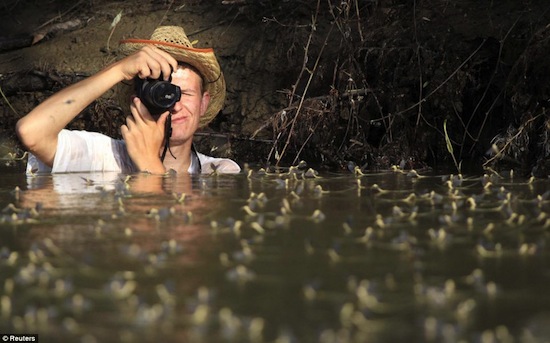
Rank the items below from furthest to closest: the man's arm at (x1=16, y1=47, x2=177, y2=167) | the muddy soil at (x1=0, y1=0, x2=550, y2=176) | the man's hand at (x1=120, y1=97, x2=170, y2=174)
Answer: the muddy soil at (x1=0, y1=0, x2=550, y2=176)
the man's hand at (x1=120, y1=97, x2=170, y2=174)
the man's arm at (x1=16, y1=47, x2=177, y2=167)

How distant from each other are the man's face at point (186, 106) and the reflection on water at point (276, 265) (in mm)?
822

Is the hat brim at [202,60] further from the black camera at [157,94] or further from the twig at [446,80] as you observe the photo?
the twig at [446,80]

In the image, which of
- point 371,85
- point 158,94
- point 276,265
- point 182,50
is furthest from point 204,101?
point 276,265

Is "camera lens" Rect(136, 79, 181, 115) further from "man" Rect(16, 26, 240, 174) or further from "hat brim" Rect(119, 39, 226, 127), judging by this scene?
"hat brim" Rect(119, 39, 226, 127)

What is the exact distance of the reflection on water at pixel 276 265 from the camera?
2352mm

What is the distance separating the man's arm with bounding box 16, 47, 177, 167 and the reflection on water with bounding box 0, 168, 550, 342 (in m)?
0.47

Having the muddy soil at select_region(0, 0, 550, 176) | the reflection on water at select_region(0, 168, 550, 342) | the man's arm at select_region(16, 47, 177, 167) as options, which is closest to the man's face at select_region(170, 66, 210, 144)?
the man's arm at select_region(16, 47, 177, 167)

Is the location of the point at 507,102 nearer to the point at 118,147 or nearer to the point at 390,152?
the point at 390,152

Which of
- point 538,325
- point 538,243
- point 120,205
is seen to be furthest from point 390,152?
point 538,325

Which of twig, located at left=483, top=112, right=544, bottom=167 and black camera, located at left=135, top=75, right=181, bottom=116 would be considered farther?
twig, located at left=483, top=112, right=544, bottom=167

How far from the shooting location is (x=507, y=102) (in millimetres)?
6305

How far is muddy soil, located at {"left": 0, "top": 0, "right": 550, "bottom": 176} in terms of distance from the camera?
6.21 m

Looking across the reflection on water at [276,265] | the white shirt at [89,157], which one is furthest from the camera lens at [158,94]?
the reflection on water at [276,265]

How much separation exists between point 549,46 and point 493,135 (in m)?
0.67
